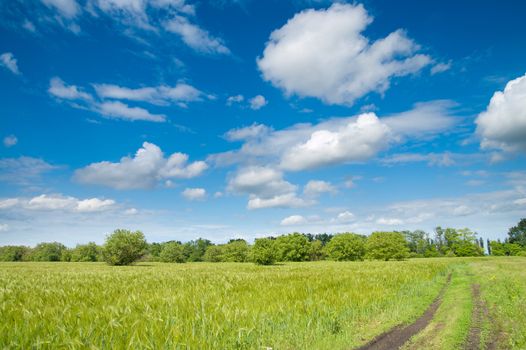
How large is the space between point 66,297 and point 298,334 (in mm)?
8962

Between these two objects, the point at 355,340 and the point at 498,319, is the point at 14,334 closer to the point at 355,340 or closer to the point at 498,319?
the point at 355,340

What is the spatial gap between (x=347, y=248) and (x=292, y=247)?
19.2 m

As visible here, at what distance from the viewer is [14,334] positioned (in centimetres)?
629

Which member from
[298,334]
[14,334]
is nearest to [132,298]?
[14,334]

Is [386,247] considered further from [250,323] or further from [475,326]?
[250,323]

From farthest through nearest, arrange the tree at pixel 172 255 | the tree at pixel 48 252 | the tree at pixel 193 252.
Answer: the tree at pixel 193 252, the tree at pixel 48 252, the tree at pixel 172 255

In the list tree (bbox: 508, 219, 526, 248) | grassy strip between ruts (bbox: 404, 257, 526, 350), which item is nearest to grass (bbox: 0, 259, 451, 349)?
grassy strip between ruts (bbox: 404, 257, 526, 350)

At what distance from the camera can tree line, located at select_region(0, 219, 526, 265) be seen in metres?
64.1

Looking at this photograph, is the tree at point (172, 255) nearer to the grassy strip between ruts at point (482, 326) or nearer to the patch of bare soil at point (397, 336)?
the grassy strip between ruts at point (482, 326)

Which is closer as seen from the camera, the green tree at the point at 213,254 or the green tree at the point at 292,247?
the green tree at the point at 292,247

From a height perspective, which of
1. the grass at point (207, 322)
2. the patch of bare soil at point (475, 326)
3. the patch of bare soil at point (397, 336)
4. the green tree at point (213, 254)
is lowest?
the green tree at point (213, 254)

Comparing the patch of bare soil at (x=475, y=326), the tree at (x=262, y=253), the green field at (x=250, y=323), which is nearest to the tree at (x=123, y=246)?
the tree at (x=262, y=253)

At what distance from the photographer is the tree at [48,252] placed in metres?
115

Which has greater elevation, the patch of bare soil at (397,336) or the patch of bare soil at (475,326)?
the patch of bare soil at (475,326)
